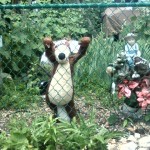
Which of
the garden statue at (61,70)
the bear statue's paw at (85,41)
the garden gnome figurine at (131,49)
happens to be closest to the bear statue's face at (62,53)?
the garden statue at (61,70)

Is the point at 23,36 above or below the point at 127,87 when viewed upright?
above

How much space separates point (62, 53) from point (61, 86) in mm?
248

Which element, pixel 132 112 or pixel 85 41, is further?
pixel 132 112

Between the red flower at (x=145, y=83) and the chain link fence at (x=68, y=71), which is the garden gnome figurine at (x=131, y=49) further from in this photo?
the red flower at (x=145, y=83)

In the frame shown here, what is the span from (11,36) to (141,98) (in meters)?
1.72

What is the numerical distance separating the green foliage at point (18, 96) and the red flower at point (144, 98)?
1.07 m

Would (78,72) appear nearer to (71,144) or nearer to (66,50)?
(66,50)

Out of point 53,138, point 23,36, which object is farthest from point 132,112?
point 23,36

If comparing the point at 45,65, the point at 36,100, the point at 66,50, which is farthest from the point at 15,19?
the point at 66,50

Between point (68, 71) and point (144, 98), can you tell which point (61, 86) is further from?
point (144, 98)

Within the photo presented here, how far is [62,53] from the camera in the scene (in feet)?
12.5

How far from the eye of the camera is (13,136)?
11.1ft

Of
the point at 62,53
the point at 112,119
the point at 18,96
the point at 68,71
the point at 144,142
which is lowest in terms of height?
the point at 144,142

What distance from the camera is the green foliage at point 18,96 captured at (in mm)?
4609
